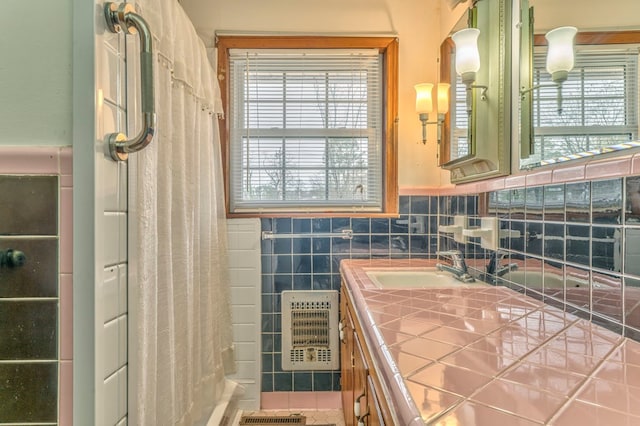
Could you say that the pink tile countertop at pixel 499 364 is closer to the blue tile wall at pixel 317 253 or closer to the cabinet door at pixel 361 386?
the cabinet door at pixel 361 386

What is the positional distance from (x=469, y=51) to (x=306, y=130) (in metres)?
1.01

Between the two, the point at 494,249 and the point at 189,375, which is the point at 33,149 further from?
the point at 494,249

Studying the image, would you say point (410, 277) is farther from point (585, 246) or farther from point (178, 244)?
point (178, 244)

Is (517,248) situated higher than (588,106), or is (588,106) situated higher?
(588,106)

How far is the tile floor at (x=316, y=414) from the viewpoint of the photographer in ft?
6.45

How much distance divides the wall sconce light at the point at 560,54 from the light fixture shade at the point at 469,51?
0.41 meters

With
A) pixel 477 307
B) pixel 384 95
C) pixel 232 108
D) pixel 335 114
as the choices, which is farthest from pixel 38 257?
pixel 384 95

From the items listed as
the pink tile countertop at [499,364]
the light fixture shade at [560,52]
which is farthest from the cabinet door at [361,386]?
the light fixture shade at [560,52]

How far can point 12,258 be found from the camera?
77 centimetres

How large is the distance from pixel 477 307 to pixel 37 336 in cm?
109

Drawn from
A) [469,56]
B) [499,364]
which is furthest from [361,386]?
[469,56]

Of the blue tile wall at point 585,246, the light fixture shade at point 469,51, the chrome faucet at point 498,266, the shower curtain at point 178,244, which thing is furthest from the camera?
the light fixture shade at point 469,51

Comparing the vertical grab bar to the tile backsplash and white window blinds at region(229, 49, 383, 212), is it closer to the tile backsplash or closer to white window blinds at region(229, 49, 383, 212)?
the tile backsplash

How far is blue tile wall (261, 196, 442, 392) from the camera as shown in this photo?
209cm
